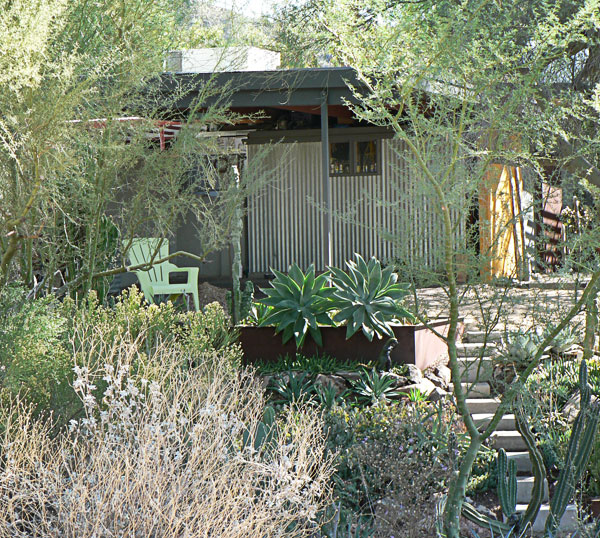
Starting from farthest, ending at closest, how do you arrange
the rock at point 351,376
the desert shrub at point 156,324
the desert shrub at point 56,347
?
the rock at point 351,376 → the desert shrub at point 156,324 → the desert shrub at point 56,347

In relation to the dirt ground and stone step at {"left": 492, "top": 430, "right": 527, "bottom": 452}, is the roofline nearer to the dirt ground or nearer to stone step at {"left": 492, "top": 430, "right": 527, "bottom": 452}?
the dirt ground

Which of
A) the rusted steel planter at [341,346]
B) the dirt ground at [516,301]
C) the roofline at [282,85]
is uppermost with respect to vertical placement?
the roofline at [282,85]

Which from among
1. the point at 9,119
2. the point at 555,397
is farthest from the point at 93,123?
the point at 555,397

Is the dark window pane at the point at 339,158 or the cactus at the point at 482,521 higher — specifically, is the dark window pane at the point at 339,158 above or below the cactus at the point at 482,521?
above

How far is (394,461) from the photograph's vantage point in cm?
447

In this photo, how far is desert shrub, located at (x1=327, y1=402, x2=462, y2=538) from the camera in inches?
158

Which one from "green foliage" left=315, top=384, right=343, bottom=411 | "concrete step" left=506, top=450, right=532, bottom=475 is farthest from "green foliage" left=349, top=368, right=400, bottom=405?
"concrete step" left=506, top=450, right=532, bottom=475

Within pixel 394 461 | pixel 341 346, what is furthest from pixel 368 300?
pixel 394 461

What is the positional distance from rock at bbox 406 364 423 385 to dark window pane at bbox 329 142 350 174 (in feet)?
18.1

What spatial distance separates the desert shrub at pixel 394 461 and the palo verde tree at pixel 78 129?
1856 millimetres

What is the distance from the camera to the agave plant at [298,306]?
20.3 feet

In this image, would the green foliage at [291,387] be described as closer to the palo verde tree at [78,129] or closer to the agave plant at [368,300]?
the agave plant at [368,300]

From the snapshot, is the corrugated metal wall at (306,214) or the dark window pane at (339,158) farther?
the dark window pane at (339,158)

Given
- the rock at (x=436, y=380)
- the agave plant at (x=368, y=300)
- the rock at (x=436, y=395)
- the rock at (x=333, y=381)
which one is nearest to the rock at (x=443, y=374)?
the rock at (x=436, y=380)
